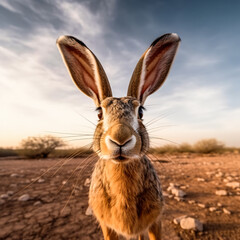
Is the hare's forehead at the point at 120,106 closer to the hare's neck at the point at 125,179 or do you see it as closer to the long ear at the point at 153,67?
the long ear at the point at 153,67

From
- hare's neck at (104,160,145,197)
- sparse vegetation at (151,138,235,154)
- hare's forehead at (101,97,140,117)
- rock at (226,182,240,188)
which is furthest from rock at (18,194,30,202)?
sparse vegetation at (151,138,235,154)

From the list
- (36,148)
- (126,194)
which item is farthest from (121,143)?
(36,148)

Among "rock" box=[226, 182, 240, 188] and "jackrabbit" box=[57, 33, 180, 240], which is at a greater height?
"jackrabbit" box=[57, 33, 180, 240]

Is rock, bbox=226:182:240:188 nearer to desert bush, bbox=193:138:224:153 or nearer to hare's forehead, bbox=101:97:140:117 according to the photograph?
hare's forehead, bbox=101:97:140:117

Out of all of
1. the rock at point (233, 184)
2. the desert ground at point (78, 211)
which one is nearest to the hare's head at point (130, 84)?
the desert ground at point (78, 211)

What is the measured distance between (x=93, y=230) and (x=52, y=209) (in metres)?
0.98

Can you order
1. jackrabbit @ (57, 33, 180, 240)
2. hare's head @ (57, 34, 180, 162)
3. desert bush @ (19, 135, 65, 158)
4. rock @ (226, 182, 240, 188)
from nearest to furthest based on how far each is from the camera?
jackrabbit @ (57, 33, 180, 240)
hare's head @ (57, 34, 180, 162)
rock @ (226, 182, 240, 188)
desert bush @ (19, 135, 65, 158)

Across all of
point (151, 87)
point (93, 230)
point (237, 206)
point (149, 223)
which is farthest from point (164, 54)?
point (237, 206)

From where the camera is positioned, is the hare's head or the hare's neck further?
the hare's neck

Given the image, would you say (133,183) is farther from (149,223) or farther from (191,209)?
(191,209)

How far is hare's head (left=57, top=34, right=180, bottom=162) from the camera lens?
6.14 feet

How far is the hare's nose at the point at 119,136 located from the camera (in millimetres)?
1504

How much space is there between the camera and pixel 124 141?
4.95 ft

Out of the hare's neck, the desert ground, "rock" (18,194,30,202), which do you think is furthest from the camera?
"rock" (18,194,30,202)
